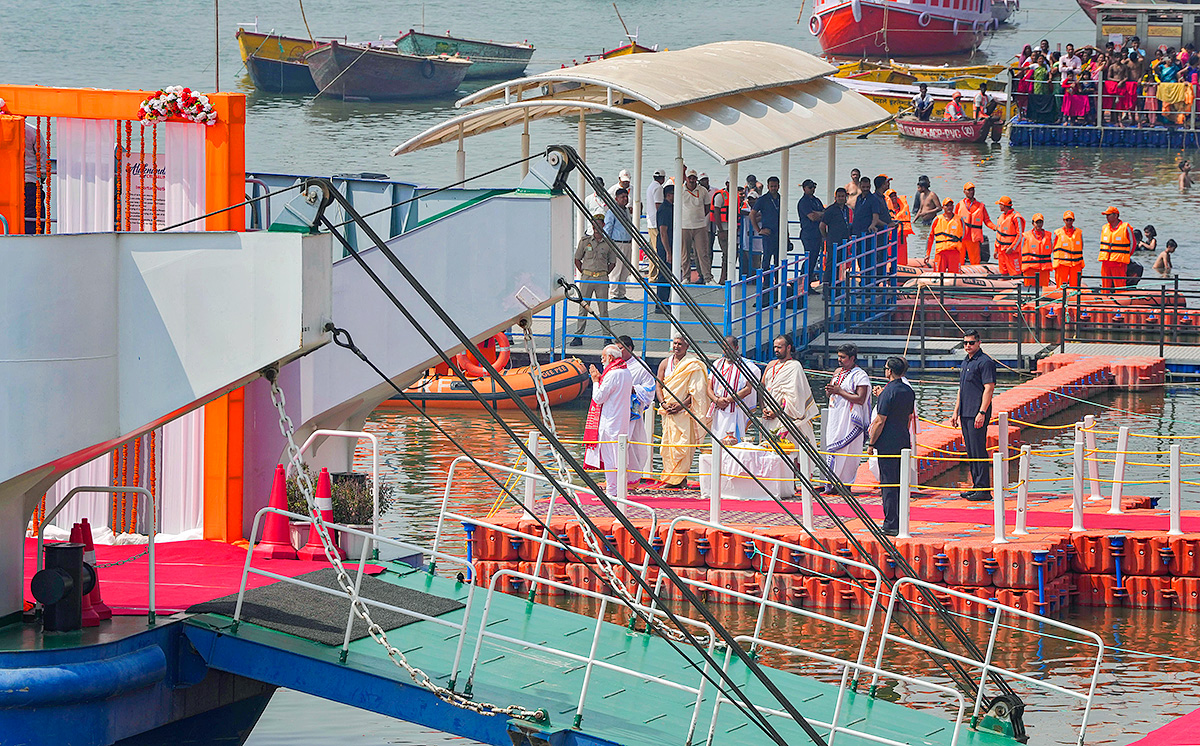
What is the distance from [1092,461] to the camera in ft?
55.1

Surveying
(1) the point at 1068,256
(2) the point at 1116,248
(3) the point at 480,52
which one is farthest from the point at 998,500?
(3) the point at 480,52

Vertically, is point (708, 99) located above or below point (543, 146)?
below

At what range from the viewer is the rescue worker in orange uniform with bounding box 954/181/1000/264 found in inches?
1224

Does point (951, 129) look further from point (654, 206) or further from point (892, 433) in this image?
point (892, 433)

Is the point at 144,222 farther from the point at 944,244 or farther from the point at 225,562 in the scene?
the point at 944,244

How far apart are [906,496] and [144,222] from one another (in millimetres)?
6681

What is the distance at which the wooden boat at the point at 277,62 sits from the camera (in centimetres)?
7431

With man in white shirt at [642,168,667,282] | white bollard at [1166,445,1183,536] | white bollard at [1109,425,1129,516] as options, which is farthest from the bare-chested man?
white bollard at [1166,445,1183,536]

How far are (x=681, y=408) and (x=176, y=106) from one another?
280 inches

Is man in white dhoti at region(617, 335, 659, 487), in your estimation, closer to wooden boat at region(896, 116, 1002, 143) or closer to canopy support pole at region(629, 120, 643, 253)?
canopy support pole at region(629, 120, 643, 253)

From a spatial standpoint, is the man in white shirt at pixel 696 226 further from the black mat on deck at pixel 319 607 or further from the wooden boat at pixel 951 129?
the wooden boat at pixel 951 129

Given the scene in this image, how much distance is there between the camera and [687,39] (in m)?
107

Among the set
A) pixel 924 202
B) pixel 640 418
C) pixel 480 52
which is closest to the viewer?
pixel 640 418

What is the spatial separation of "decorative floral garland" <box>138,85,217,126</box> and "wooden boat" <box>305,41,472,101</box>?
61294 millimetres
